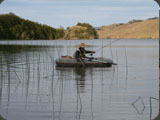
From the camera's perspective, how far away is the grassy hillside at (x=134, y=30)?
431 feet

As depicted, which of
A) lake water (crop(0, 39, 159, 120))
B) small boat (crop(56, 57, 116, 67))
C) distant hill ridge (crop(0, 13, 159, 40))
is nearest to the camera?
lake water (crop(0, 39, 159, 120))

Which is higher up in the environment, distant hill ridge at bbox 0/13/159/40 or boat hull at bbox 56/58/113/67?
distant hill ridge at bbox 0/13/159/40

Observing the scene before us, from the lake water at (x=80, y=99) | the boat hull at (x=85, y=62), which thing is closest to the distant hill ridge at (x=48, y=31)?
the boat hull at (x=85, y=62)

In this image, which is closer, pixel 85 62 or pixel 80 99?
pixel 80 99

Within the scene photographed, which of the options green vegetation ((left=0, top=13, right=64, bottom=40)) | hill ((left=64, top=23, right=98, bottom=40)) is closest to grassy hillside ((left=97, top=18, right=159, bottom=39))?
hill ((left=64, top=23, right=98, bottom=40))

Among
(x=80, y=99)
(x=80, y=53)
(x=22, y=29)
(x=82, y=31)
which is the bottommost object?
(x=80, y=99)

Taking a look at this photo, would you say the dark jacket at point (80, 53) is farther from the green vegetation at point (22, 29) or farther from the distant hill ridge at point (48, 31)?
the green vegetation at point (22, 29)

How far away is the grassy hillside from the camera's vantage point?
132 m

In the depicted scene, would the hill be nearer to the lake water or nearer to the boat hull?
the boat hull

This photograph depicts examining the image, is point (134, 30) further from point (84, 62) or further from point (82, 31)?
point (84, 62)

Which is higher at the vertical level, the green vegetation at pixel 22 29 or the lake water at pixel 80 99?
the green vegetation at pixel 22 29

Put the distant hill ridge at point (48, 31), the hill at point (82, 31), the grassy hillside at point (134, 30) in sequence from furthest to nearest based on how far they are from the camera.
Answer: the grassy hillside at point (134, 30) → the hill at point (82, 31) → the distant hill ridge at point (48, 31)

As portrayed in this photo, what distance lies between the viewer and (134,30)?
138 metres

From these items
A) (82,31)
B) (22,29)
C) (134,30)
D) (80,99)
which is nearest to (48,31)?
(22,29)
